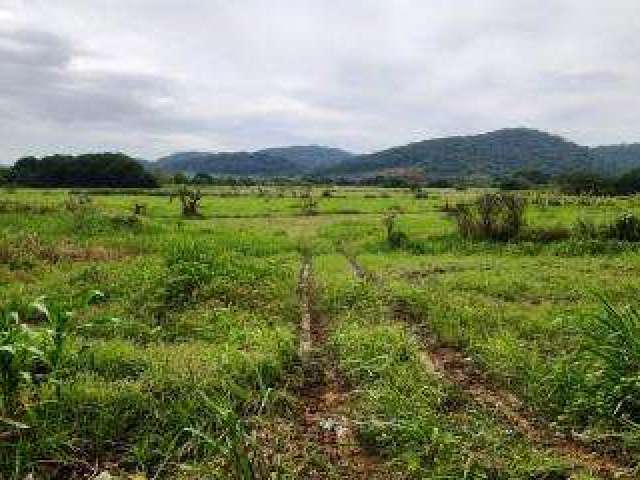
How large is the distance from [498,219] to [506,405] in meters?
23.6

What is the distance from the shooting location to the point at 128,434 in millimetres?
8383

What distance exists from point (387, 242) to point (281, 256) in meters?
5.62

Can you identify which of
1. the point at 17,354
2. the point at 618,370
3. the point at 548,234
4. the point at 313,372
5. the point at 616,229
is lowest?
the point at 548,234

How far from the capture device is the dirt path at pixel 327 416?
763 centimetres

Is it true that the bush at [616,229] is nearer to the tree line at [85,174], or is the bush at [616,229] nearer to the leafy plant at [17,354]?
the leafy plant at [17,354]

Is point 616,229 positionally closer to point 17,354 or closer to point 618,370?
point 618,370

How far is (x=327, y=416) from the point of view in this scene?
923 centimetres

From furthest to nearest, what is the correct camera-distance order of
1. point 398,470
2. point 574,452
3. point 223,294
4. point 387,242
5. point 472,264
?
point 387,242
point 472,264
point 223,294
point 574,452
point 398,470

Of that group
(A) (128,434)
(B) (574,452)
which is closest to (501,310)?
(B) (574,452)

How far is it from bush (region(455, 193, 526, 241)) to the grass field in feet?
30.5

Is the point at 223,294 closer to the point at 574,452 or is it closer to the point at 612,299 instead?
the point at 612,299

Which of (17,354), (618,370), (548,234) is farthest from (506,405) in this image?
(548,234)

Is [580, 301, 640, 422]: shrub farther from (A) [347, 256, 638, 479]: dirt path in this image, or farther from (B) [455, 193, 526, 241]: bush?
(B) [455, 193, 526, 241]: bush

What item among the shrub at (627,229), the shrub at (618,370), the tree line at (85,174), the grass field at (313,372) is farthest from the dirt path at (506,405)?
the tree line at (85,174)
